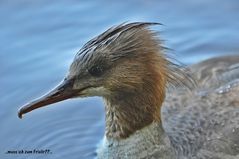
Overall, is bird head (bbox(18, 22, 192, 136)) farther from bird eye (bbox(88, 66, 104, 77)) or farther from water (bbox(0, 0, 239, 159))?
water (bbox(0, 0, 239, 159))

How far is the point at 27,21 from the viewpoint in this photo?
8.66 m

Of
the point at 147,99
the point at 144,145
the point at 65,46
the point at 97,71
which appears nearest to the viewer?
the point at 97,71

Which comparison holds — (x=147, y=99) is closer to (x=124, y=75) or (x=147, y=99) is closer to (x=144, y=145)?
(x=124, y=75)

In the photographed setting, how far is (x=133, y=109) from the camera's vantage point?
6.07m

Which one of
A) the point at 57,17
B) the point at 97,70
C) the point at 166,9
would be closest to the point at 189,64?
Answer: the point at 166,9

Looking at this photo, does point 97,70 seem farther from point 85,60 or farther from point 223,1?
point 223,1

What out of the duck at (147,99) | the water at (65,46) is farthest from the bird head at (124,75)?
the water at (65,46)

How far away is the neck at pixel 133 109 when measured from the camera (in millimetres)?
6027

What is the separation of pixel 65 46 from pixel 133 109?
242 cm

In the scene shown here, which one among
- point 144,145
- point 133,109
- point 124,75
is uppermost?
point 124,75

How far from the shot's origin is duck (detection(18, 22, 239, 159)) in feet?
19.0

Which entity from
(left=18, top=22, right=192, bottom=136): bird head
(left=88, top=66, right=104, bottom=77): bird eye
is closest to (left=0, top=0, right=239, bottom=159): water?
(left=18, top=22, right=192, bottom=136): bird head

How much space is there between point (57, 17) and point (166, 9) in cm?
126

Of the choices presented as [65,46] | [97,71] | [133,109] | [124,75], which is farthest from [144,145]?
[65,46]
